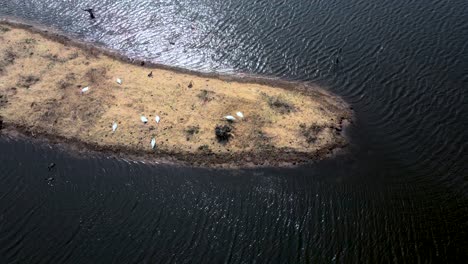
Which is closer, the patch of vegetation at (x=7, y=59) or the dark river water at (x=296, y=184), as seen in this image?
the dark river water at (x=296, y=184)

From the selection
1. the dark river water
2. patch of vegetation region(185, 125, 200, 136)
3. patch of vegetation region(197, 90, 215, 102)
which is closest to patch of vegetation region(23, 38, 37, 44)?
the dark river water

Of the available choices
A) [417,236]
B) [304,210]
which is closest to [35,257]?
[304,210]

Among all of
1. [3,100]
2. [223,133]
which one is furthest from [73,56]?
[223,133]

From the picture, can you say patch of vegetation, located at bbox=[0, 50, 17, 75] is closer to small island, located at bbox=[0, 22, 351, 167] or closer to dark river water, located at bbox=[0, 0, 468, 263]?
small island, located at bbox=[0, 22, 351, 167]

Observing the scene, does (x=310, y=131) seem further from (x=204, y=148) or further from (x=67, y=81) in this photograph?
(x=67, y=81)

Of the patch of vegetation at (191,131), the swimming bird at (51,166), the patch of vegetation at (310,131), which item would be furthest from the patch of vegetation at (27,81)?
the patch of vegetation at (310,131)

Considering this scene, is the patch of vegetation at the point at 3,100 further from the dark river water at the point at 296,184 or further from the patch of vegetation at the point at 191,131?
the patch of vegetation at the point at 191,131

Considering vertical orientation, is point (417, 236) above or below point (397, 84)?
below

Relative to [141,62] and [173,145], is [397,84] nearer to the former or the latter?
[173,145]
